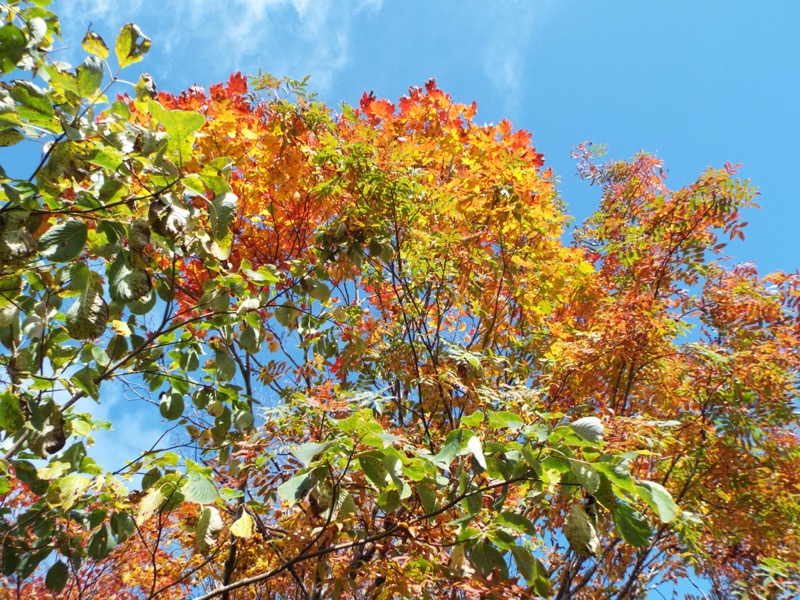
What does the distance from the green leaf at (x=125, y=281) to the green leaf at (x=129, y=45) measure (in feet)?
1.82

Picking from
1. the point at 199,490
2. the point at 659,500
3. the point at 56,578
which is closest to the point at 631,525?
the point at 659,500

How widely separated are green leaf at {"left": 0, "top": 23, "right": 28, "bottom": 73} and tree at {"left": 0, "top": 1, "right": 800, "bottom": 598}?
1cm

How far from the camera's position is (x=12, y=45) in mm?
1432

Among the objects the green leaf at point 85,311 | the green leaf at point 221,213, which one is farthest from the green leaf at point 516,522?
the green leaf at point 85,311

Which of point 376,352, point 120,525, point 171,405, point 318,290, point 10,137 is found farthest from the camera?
point 376,352

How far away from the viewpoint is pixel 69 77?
1361mm

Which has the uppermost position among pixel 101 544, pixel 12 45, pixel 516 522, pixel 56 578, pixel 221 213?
pixel 12 45

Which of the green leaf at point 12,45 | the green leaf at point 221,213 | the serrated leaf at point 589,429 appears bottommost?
the serrated leaf at point 589,429

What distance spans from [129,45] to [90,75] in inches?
7.2

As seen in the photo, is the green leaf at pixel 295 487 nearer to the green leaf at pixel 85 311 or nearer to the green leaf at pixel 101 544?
the green leaf at pixel 85 311

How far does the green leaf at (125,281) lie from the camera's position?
1529 millimetres

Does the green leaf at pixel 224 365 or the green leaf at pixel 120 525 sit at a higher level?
the green leaf at pixel 224 365

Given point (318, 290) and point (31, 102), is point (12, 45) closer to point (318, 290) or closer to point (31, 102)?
point (31, 102)

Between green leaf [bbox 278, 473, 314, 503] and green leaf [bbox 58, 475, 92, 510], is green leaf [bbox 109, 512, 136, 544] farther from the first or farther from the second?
green leaf [bbox 278, 473, 314, 503]
